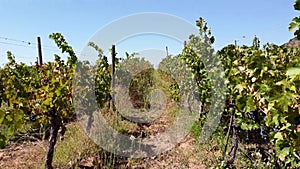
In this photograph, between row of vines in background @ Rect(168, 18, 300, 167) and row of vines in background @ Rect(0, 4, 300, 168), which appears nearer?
row of vines in background @ Rect(168, 18, 300, 167)

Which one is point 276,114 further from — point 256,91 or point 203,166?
point 203,166

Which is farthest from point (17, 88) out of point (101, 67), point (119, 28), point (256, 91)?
point (101, 67)

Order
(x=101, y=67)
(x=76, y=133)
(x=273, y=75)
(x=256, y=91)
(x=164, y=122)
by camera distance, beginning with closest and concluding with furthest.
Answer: (x=273, y=75) < (x=256, y=91) < (x=76, y=133) < (x=164, y=122) < (x=101, y=67)

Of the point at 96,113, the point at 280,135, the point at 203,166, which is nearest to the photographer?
the point at 280,135

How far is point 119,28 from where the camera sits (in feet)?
19.8

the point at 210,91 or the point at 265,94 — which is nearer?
the point at 265,94

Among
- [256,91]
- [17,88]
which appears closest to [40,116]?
[17,88]

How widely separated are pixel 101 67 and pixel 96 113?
2.25 meters

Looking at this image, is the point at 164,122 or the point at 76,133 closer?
the point at 76,133

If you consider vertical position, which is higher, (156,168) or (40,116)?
(40,116)

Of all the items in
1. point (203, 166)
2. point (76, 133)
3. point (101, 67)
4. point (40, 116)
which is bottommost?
point (203, 166)

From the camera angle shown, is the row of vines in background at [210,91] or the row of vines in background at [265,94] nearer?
the row of vines in background at [265,94]

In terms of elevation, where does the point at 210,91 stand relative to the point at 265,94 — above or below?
above

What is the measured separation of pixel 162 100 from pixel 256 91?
6.31 m
